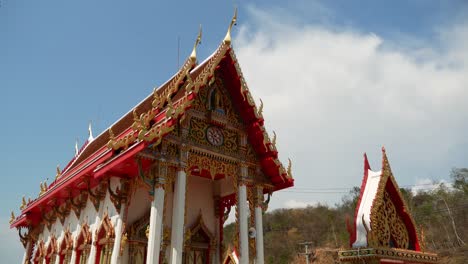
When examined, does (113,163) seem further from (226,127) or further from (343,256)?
(343,256)

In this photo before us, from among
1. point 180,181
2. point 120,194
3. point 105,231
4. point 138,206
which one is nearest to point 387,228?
point 180,181

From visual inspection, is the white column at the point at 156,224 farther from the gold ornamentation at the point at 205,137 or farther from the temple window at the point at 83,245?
the temple window at the point at 83,245

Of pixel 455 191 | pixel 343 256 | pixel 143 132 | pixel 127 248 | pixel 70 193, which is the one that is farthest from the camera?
pixel 455 191

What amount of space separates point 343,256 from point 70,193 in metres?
8.90

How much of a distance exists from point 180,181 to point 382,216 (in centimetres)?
482

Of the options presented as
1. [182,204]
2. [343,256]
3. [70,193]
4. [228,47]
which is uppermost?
[228,47]

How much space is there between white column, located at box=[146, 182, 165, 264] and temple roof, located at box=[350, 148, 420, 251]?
4.24 m

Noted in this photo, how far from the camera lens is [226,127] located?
34.9 ft

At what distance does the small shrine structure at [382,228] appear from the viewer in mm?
5129

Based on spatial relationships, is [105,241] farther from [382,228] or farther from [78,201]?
[382,228]

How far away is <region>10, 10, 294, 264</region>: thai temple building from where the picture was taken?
880 cm

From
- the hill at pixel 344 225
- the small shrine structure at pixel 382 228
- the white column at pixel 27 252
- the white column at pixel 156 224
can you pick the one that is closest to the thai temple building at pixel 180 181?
the white column at pixel 156 224

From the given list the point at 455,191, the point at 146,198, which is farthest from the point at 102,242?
the point at 455,191

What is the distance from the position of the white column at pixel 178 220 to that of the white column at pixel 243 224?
178cm
